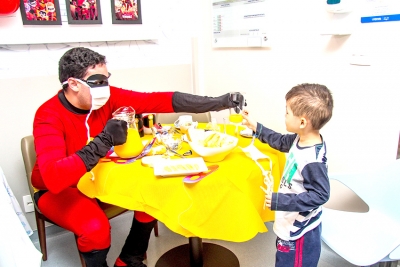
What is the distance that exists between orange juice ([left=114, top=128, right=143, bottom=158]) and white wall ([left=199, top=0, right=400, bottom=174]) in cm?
108

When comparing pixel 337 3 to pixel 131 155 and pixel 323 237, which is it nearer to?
pixel 323 237

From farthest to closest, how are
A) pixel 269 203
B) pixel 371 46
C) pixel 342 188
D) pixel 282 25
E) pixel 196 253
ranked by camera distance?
1. pixel 282 25
2. pixel 342 188
3. pixel 196 253
4. pixel 371 46
5. pixel 269 203

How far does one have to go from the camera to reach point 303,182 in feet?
3.95

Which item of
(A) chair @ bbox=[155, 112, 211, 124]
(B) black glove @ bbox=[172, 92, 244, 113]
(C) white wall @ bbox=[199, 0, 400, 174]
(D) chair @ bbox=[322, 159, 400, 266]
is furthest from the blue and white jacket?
(A) chair @ bbox=[155, 112, 211, 124]

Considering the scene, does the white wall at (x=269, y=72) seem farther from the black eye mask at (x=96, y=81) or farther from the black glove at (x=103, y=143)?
the black glove at (x=103, y=143)

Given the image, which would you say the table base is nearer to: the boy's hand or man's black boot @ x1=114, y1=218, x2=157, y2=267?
man's black boot @ x1=114, y1=218, x2=157, y2=267

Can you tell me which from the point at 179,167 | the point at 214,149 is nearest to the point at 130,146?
the point at 179,167

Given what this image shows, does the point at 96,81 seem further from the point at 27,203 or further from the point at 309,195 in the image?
the point at 27,203

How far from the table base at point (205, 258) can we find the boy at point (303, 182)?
0.59 meters

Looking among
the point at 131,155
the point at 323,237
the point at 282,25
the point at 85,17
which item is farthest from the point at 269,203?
the point at 85,17

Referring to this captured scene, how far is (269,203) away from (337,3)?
1066 mm

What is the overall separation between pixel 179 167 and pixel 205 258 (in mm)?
842

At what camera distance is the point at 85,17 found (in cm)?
212

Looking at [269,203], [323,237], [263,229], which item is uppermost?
[269,203]
